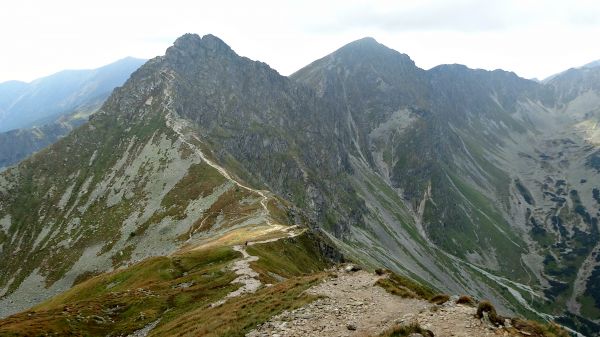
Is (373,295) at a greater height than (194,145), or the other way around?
(194,145)

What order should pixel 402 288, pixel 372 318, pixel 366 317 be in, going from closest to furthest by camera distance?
pixel 372 318 < pixel 366 317 < pixel 402 288

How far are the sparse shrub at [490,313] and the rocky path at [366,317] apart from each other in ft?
1.75

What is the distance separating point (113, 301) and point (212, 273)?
14207mm

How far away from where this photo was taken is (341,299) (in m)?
34.4

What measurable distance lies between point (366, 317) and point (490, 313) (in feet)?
25.8

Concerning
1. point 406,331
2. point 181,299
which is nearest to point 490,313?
point 406,331

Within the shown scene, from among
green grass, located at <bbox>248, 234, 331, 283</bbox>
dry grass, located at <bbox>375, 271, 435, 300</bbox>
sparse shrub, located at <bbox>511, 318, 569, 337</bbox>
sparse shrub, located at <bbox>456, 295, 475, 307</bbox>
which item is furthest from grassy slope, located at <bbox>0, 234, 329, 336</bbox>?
sparse shrub, located at <bbox>511, 318, 569, 337</bbox>

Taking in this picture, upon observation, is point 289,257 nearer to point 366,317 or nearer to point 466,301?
point 366,317

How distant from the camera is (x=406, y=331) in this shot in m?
25.1

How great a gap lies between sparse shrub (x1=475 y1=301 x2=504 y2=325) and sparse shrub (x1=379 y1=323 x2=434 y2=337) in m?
4.11

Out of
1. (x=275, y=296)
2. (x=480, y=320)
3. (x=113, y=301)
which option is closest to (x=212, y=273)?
(x=113, y=301)

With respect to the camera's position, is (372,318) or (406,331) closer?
(406,331)

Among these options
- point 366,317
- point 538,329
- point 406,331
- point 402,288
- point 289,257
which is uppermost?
point 406,331

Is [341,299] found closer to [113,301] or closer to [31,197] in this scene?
[113,301]
